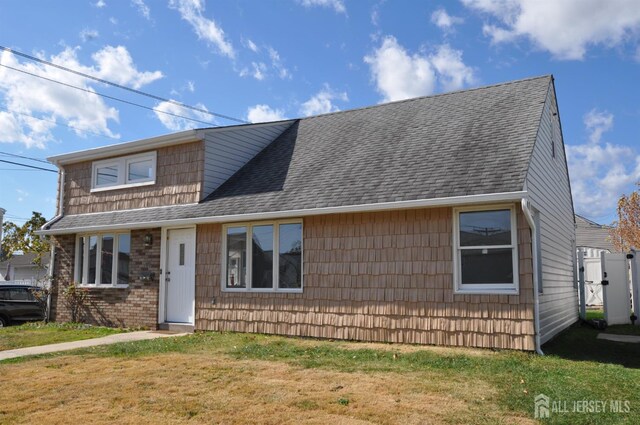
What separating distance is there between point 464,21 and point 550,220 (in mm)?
5561

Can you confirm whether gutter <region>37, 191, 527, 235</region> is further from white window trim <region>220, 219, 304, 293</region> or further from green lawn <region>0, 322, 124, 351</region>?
green lawn <region>0, 322, 124, 351</region>

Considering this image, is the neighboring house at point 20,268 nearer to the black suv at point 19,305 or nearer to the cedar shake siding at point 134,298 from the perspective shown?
the black suv at point 19,305

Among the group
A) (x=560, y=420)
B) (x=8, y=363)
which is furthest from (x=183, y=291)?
(x=560, y=420)

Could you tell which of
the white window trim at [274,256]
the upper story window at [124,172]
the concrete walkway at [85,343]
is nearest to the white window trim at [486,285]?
the white window trim at [274,256]

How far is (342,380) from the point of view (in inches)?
259

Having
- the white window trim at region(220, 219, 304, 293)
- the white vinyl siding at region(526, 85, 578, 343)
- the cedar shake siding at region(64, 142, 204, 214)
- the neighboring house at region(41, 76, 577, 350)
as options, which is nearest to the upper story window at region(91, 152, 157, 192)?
the neighboring house at region(41, 76, 577, 350)

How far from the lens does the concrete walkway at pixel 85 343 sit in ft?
30.5

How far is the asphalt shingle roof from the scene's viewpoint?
9.33 m

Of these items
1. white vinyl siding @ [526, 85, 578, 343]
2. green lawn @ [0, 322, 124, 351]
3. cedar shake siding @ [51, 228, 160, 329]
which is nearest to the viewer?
white vinyl siding @ [526, 85, 578, 343]

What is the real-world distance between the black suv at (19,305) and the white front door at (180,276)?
532 cm

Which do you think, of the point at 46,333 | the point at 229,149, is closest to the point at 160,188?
the point at 229,149

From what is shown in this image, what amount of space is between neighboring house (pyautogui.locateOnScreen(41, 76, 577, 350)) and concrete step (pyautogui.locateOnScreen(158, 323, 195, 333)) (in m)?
0.14

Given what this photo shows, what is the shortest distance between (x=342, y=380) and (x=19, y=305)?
12.8m

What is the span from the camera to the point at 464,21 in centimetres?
1358
